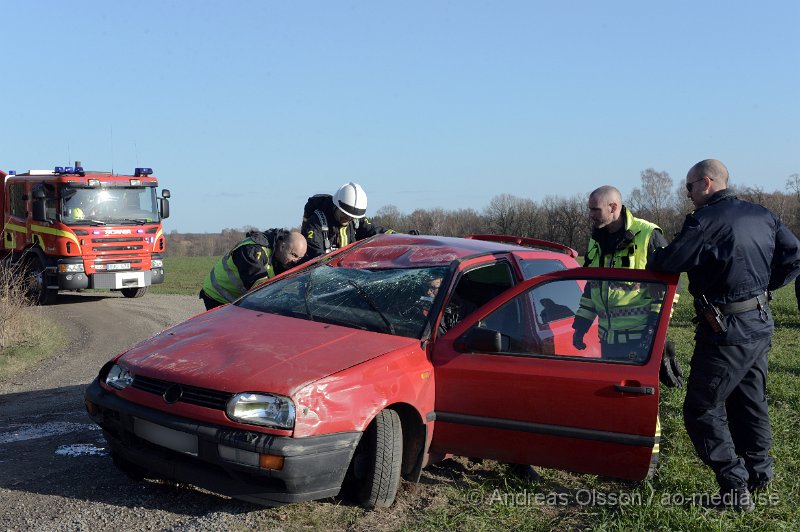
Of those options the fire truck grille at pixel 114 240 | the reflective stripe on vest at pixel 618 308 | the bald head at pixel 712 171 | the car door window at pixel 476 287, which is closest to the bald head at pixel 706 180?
the bald head at pixel 712 171

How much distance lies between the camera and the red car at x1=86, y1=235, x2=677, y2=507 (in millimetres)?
3756

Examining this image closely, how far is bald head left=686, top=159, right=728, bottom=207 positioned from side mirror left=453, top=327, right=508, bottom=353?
1419 mm

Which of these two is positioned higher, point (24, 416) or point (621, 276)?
point (621, 276)

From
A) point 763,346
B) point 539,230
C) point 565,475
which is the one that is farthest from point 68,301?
point 539,230

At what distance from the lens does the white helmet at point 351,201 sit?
Result: 7230 millimetres

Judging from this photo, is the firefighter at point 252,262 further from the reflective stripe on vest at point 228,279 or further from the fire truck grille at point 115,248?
the fire truck grille at point 115,248

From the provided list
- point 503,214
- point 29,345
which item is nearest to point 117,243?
point 29,345

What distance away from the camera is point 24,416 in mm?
6336

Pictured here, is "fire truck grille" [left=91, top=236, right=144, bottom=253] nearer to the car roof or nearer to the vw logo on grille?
the car roof

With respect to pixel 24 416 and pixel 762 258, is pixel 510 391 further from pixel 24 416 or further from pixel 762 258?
pixel 24 416

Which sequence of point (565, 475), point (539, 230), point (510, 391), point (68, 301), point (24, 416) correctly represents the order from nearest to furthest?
point (510, 391)
point (565, 475)
point (24, 416)
point (68, 301)
point (539, 230)

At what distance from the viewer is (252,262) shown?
Answer: 20.2ft

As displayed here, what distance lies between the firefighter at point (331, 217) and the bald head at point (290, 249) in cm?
87

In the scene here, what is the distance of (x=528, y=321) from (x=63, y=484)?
2.95 m
